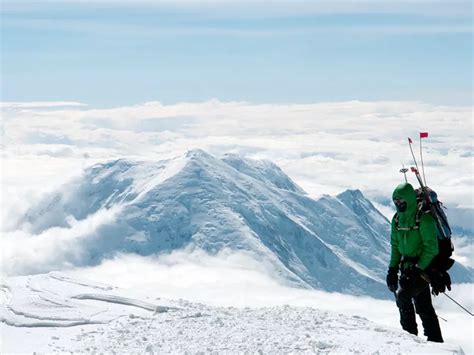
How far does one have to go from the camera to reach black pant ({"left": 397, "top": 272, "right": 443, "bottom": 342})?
48.4 ft

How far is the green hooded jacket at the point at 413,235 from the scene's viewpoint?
14.3m

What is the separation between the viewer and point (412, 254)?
14734 mm

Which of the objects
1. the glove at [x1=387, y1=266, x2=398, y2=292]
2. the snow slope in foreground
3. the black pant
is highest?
the glove at [x1=387, y1=266, x2=398, y2=292]

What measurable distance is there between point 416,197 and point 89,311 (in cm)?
1072

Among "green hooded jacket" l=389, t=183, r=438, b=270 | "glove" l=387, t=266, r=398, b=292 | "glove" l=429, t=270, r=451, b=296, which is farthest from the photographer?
"glove" l=387, t=266, r=398, b=292

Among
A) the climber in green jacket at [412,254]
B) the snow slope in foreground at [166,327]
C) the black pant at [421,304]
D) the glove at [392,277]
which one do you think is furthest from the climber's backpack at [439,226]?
the snow slope in foreground at [166,327]

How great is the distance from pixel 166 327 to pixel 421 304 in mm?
6885

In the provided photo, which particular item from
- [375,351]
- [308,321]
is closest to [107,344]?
[308,321]

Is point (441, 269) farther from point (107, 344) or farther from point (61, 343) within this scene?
point (61, 343)

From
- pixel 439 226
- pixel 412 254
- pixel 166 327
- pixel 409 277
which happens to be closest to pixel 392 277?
pixel 409 277

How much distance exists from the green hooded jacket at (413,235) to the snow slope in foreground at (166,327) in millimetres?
1970

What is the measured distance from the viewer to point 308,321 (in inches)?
701

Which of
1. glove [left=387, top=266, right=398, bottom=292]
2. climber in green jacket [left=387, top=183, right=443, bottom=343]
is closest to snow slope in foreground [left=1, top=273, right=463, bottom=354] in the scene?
climber in green jacket [left=387, top=183, right=443, bottom=343]

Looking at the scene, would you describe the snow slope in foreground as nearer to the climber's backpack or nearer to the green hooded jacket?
the climber's backpack
